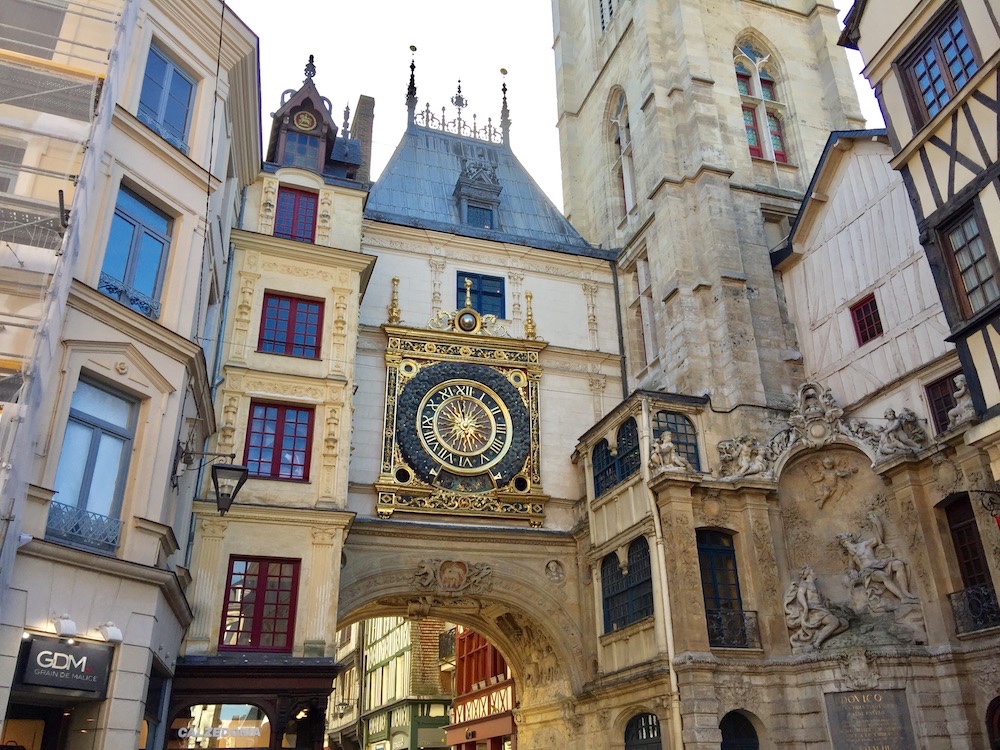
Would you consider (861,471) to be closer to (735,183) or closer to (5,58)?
(735,183)

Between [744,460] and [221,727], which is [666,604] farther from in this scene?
[221,727]

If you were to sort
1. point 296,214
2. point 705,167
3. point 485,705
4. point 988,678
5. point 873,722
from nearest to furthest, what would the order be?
point 988,678, point 873,722, point 296,214, point 705,167, point 485,705

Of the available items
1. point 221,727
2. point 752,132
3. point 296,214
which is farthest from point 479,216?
point 221,727

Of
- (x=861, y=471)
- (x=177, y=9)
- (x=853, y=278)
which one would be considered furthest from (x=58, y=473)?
(x=853, y=278)

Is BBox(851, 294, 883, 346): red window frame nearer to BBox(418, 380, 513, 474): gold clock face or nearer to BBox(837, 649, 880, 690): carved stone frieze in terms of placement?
BBox(837, 649, 880, 690): carved stone frieze

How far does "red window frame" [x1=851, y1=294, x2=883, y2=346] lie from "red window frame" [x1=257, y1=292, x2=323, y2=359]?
39.2ft

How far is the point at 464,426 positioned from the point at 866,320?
31.4ft

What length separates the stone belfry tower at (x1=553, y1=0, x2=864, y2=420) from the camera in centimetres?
2030

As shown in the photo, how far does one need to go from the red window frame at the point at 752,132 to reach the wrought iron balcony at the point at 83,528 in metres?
19.8

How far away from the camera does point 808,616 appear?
16.1 m

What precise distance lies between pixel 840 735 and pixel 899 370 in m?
7.07

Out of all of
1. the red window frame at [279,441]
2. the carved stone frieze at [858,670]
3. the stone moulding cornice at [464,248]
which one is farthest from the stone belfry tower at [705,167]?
the red window frame at [279,441]

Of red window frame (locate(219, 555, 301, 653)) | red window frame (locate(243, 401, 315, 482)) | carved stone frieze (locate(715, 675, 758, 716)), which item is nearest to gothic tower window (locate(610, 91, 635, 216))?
red window frame (locate(243, 401, 315, 482))

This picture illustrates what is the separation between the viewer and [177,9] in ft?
43.2
